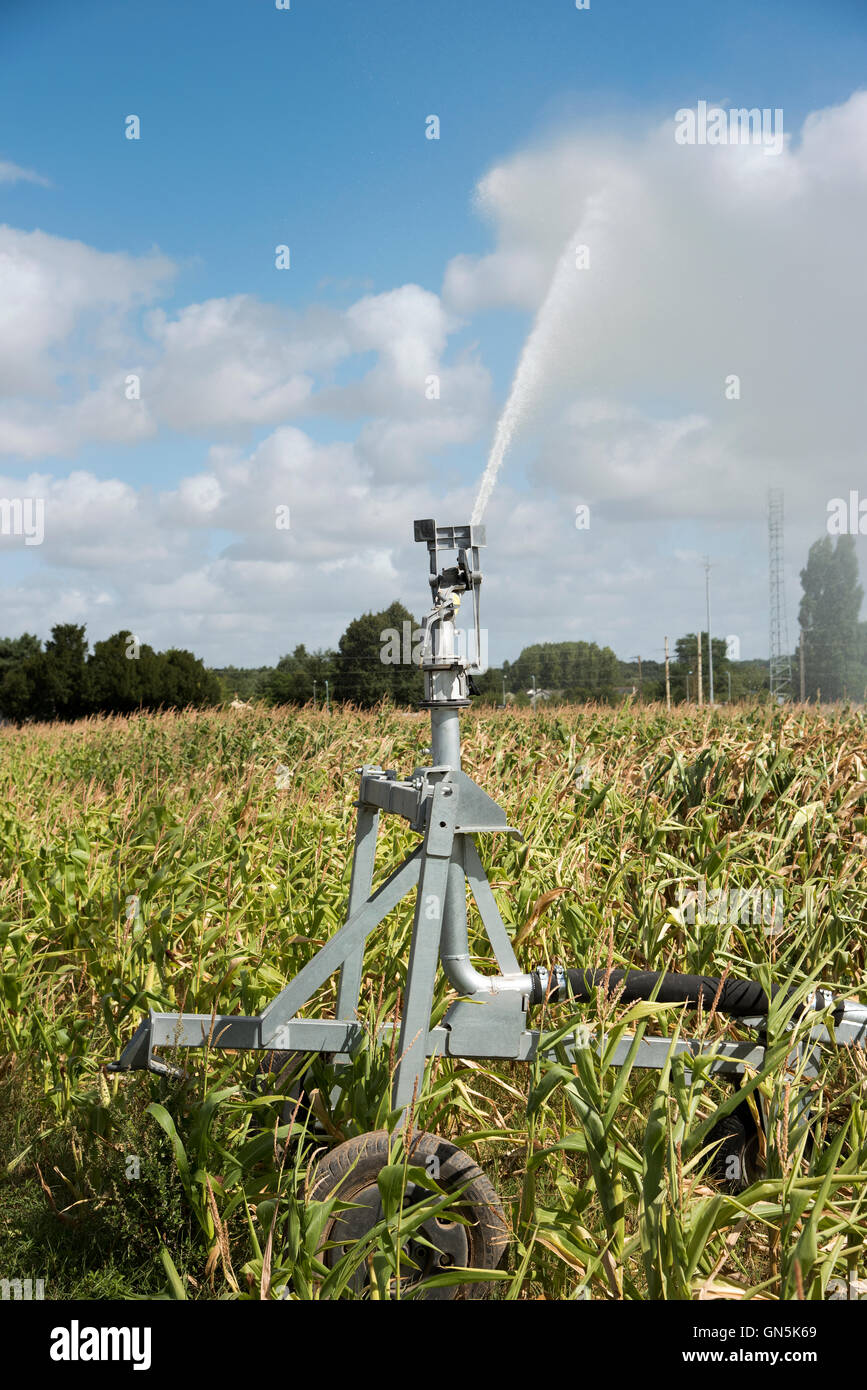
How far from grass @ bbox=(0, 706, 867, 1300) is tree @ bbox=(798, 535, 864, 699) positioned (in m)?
70.9

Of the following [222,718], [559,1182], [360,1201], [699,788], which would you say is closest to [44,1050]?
[360,1201]

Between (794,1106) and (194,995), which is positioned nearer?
(794,1106)

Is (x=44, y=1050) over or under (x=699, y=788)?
under

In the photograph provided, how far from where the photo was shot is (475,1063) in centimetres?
329

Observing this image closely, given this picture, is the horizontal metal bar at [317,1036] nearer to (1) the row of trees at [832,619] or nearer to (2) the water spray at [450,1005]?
(2) the water spray at [450,1005]

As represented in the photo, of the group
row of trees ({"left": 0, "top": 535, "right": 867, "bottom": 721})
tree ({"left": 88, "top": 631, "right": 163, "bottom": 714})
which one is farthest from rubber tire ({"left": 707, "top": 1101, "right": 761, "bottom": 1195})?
tree ({"left": 88, "top": 631, "right": 163, "bottom": 714})

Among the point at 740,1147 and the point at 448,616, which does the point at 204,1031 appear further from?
the point at 740,1147

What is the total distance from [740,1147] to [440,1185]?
3.94ft

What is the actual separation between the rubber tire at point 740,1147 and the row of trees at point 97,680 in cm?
3467
